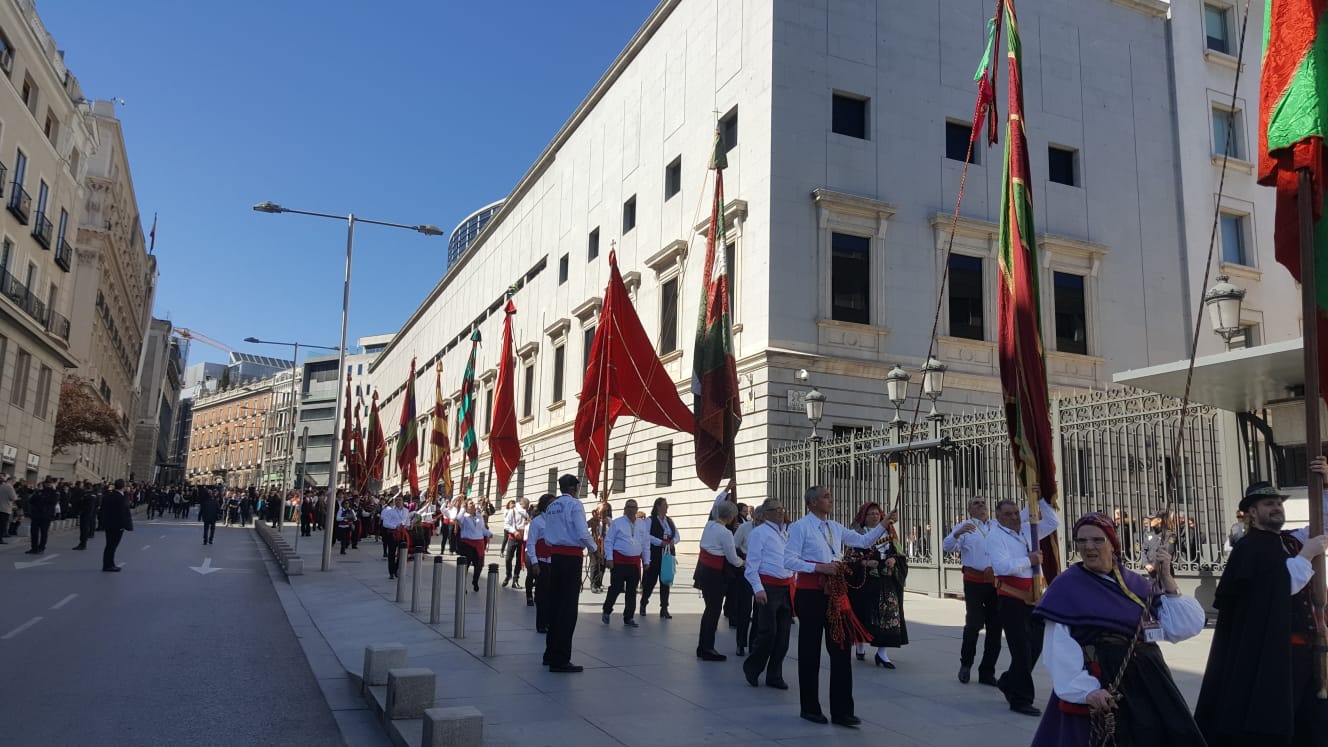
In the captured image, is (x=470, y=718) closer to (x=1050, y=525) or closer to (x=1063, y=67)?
(x=1050, y=525)

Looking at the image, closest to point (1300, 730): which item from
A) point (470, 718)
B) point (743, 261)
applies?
point (470, 718)

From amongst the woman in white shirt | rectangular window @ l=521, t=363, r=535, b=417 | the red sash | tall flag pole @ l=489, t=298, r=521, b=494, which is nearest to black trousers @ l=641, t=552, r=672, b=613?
the woman in white shirt

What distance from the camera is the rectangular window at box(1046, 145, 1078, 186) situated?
26844 mm

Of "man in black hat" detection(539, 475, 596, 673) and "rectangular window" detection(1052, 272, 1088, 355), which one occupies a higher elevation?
"rectangular window" detection(1052, 272, 1088, 355)

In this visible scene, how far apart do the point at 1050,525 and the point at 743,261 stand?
17523 mm

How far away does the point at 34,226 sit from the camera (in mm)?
35875

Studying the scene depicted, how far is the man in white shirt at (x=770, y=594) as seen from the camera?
8383mm

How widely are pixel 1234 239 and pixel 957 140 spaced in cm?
1058

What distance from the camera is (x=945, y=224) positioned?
24562 mm

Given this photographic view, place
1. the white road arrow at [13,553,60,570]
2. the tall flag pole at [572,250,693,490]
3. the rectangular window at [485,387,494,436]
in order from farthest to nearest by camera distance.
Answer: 1. the rectangular window at [485,387,494,436]
2. the white road arrow at [13,553,60,570]
3. the tall flag pole at [572,250,693,490]

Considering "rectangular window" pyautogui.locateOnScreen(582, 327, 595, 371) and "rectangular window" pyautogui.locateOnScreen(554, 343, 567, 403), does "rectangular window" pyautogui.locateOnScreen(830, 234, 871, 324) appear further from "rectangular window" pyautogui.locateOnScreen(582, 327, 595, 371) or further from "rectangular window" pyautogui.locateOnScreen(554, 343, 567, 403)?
"rectangular window" pyautogui.locateOnScreen(554, 343, 567, 403)

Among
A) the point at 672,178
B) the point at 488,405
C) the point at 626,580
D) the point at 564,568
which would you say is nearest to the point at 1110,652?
the point at 564,568

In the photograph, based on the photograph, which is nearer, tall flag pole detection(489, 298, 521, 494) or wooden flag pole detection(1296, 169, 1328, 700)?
wooden flag pole detection(1296, 169, 1328, 700)

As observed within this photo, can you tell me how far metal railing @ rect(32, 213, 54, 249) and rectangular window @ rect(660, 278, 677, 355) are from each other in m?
25.5
